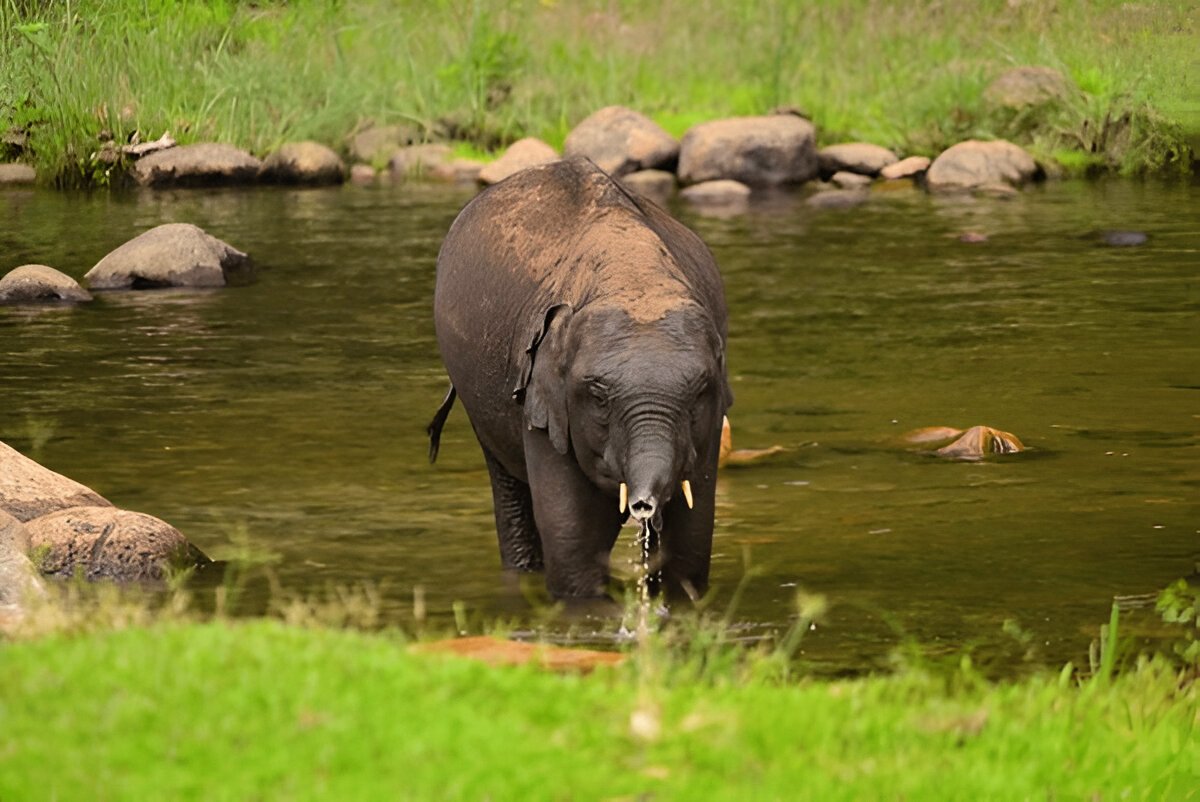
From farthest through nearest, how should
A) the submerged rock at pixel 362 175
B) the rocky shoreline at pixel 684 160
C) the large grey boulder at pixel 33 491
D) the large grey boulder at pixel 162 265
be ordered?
1. the submerged rock at pixel 362 175
2. the rocky shoreline at pixel 684 160
3. the large grey boulder at pixel 162 265
4. the large grey boulder at pixel 33 491

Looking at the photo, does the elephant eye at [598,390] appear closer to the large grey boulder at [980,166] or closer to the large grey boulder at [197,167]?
the large grey boulder at [980,166]

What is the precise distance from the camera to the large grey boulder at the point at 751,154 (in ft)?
89.9

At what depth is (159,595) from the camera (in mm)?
9828

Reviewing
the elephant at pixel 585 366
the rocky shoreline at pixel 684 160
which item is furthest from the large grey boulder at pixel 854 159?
the elephant at pixel 585 366

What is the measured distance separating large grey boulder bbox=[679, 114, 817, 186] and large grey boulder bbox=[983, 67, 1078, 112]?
2.60 metres

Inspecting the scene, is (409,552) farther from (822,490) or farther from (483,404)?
(822,490)

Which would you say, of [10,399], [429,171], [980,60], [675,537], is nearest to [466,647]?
[675,537]

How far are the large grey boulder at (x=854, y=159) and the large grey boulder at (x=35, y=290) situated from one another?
1138cm

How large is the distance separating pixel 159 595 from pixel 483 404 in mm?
1685

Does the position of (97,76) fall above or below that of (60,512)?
above

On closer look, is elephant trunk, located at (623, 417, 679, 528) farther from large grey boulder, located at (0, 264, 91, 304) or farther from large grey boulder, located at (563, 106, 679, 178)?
large grey boulder, located at (563, 106, 679, 178)

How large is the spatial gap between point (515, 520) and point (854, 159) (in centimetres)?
1823

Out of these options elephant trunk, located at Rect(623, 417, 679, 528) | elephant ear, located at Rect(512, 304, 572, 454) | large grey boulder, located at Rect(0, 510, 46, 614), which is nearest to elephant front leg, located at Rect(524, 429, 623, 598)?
elephant ear, located at Rect(512, 304, 572, 454)

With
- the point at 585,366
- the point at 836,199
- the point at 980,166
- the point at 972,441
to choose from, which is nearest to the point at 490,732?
the point at 585,366
